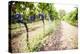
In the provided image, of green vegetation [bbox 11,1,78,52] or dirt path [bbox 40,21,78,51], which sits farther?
dirt path [bbox 40,21,78,51]

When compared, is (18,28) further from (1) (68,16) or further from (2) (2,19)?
(1) (68,16)

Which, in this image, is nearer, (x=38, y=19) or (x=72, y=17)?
(x=38, y=19)

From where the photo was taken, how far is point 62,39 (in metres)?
1.97

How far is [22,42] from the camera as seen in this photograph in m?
1.83

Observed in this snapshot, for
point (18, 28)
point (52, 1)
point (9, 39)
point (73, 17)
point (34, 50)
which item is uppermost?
point (52, 1)

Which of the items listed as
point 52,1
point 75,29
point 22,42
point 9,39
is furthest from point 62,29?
point 9,39

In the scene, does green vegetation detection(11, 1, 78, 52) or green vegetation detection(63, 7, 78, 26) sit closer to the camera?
green vegetation detection(11, 1, 78, 52)

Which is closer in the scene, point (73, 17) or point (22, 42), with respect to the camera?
point (22, 42)

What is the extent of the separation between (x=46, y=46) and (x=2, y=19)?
0.61 meters

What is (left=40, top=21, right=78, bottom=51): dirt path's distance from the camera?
1.92 meters

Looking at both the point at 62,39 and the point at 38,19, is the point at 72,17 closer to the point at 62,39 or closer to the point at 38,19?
the point at 62,39

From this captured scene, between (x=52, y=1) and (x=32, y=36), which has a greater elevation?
(x=52, y=1)

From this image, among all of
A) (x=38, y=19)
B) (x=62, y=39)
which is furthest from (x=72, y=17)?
(x=38, y=19)

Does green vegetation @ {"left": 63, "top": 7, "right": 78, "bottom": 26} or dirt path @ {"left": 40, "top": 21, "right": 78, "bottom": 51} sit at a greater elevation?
green vegetation @ {"left": 63, "top": 7, "right": 78, "bottom": 26}
